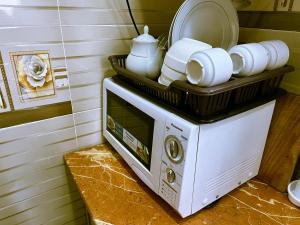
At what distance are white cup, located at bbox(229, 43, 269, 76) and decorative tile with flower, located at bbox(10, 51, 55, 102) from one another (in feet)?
1.88

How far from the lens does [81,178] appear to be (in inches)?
31.9

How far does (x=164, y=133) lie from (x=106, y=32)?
0.45 meters

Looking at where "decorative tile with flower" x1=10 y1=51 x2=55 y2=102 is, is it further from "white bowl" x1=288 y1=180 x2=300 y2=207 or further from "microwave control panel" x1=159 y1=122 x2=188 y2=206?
"white bowl" x1=288 y1=180 x2=300 y2=207

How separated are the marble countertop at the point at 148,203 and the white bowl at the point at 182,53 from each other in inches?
16.5

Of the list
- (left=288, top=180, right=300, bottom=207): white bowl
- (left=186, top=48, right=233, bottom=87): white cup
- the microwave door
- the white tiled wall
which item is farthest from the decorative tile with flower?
(left=288, top=180, right=300, bottom=207): white bowl

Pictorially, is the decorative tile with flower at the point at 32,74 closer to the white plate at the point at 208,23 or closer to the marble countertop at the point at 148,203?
the marble countertop at the point at 148,203

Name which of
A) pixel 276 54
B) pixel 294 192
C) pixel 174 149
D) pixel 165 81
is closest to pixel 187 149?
pixel 174 149

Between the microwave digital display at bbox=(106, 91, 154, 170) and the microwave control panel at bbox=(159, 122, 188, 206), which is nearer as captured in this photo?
the microwave control panel at bbox=(159, 122, 188, 206)

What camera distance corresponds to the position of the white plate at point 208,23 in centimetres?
72

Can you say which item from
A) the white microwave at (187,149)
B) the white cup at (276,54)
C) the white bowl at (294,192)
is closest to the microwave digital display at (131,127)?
the white microwave at (187,149)

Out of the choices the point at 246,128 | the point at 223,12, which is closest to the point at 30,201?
the point at 246,128

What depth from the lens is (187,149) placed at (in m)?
0.55

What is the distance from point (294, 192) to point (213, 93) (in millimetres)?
531

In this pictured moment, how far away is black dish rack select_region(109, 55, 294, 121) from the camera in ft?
1.68
